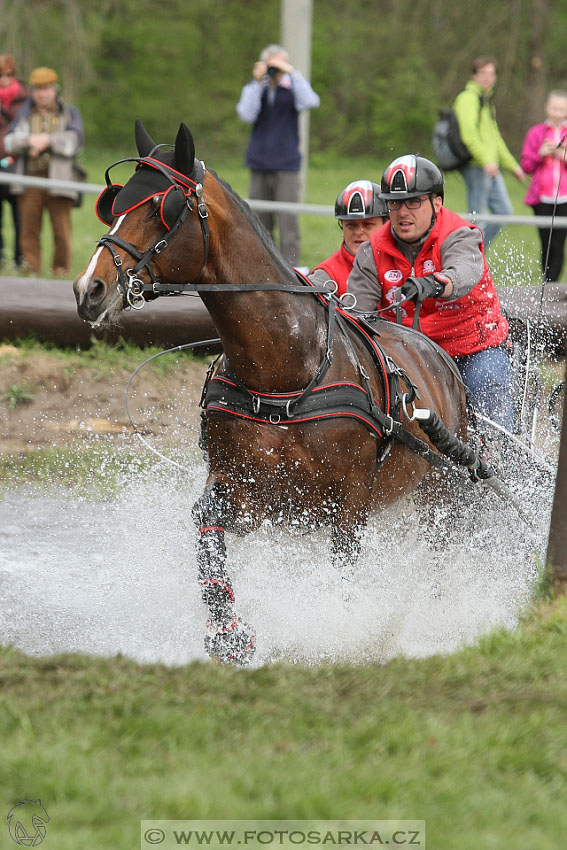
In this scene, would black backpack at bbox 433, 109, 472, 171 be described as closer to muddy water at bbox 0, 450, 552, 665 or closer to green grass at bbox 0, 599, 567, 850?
muddy water at bbox 0, 450, 552, 665

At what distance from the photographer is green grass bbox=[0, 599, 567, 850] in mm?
2770

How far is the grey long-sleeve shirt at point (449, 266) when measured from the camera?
511 centimetres

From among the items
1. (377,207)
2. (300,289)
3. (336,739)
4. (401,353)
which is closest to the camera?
(336,739)

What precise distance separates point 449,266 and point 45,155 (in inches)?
280

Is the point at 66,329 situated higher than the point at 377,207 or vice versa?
the point at 377,207

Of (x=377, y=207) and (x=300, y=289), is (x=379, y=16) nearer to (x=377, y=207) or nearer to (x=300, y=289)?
(x=377, y=207)

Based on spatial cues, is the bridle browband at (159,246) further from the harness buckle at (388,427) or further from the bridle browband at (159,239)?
the harness buckle at (388,427)

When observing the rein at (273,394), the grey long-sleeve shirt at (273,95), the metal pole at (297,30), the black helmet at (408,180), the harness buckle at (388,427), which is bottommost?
the harness buckle at (388,427)

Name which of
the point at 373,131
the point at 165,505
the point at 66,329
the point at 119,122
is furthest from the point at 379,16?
the point at 165,505

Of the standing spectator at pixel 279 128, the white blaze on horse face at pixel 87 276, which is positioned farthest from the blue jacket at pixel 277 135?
the white blaze on horse face at pixel 87 276

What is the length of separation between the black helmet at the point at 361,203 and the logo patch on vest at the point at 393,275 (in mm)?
813

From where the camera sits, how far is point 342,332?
459cm

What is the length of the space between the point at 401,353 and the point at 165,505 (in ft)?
6.58

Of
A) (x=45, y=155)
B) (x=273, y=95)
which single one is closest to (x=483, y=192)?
Answer: (x=273, y=95)
